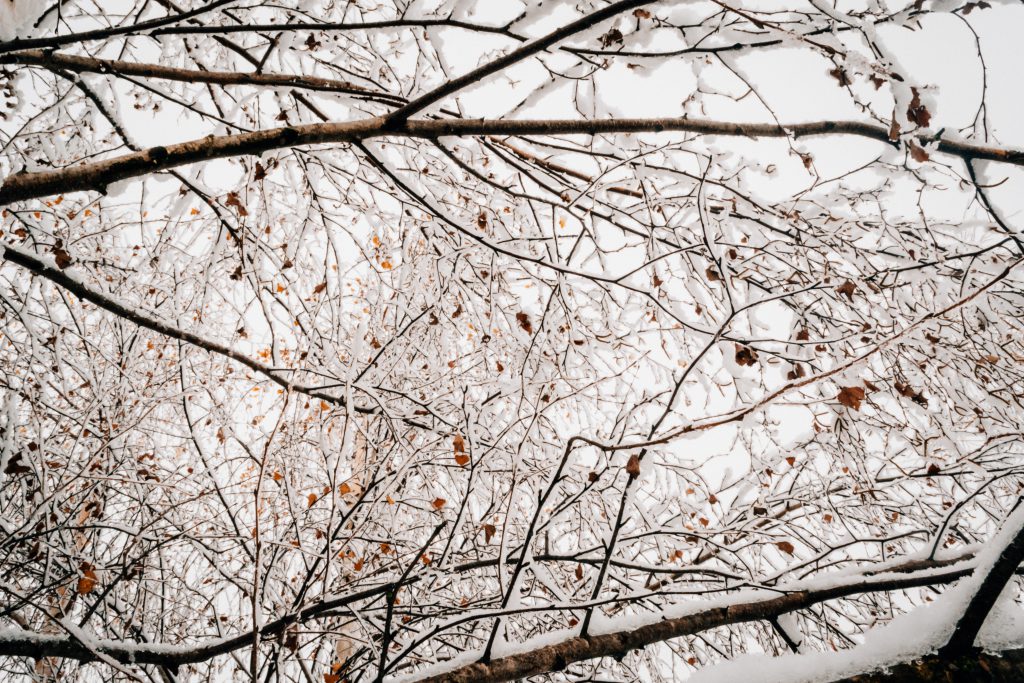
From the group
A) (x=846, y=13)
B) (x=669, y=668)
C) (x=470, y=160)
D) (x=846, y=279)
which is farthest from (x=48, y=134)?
(x=669, y=668)

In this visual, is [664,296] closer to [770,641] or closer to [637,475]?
[637,475]

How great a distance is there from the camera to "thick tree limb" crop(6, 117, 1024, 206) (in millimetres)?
1522

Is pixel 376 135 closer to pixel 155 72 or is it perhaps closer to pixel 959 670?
pixel 155 72

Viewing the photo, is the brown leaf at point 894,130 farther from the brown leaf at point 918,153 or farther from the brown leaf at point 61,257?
the brown leaf at point 61,257

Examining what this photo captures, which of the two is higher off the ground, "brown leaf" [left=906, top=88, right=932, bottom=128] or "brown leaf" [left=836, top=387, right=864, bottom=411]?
"brown leaf" [left=906, top=88, right=932, bottom=128]

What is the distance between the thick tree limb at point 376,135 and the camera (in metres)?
1.52

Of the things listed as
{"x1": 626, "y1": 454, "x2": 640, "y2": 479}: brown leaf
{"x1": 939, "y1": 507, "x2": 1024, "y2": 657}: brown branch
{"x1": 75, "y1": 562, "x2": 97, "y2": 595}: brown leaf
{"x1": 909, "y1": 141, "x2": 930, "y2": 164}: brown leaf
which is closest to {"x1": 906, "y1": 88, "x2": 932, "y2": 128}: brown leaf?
{"x1": 909, "y1": 141, "x2": 930, "y2": 164}: brown leaf

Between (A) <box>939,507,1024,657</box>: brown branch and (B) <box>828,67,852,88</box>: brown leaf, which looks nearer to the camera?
(A) <box>939,507,1024,657</box>: brown branch

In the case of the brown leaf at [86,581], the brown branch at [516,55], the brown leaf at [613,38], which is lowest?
the brown leaf at [86,581]

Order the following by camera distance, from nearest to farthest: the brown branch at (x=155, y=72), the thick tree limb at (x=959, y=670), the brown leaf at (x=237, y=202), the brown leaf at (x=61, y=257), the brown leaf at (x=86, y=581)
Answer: the thick tree limb at (x=959, y=670)
the brown branch at (x=155, y=72)
the brown leaf at (x=86, y=581)
the brown leaf at (x=61, y=257)
the brown leaf at (x=237, y=202)

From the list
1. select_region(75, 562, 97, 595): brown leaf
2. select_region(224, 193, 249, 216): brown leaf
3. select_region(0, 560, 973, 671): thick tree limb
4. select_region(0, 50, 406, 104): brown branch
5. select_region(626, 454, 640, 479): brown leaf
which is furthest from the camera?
select_region(224, 193, 249, 216): brown leaf

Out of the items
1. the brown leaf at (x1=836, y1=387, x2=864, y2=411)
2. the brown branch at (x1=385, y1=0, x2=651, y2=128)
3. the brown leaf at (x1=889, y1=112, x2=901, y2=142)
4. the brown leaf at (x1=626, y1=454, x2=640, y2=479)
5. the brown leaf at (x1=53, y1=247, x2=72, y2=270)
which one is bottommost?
the brown leaf at (x1=836, y1=387, x2=864, y2=411)

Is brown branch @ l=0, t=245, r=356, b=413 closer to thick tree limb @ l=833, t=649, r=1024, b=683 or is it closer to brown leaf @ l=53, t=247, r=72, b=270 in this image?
brown leaf @ l=53, t=247, r=72, b=270

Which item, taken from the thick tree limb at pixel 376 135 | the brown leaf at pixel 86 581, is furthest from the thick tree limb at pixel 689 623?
the thick tree limb at pixel 376 135
